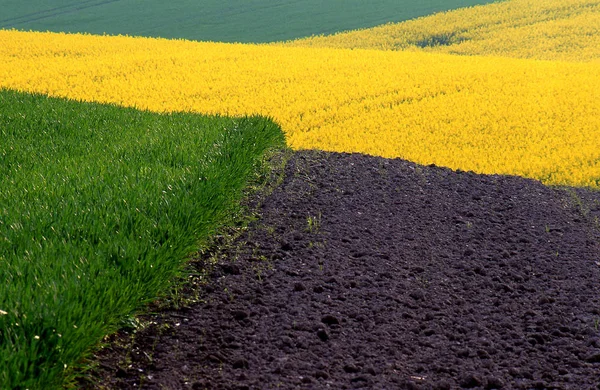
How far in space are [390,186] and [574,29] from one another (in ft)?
95.4

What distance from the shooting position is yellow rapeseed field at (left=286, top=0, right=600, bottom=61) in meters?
30.9

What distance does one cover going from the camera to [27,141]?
306 inches

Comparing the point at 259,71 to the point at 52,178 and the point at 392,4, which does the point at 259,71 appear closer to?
the point at 52,178

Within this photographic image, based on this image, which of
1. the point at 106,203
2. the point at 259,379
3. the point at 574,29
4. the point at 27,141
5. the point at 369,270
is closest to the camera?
the point at 259,379

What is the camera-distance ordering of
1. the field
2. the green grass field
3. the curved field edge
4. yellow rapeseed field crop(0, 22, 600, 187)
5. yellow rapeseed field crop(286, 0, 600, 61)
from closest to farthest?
the curved field edge
the field
yellow rapeseed field crop(0, 22, 600, 187)
yellow rapeseed field crop(286, 0, 600, 61)
the green grass field

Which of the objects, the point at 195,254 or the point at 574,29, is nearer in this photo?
the point at 195,254

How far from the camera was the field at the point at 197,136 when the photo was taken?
3.78 m

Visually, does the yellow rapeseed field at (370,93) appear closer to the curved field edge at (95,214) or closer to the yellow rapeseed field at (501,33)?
the curved field edge at (95,214)

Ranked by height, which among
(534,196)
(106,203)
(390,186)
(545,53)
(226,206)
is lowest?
(545,53)

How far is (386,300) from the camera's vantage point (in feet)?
16.7

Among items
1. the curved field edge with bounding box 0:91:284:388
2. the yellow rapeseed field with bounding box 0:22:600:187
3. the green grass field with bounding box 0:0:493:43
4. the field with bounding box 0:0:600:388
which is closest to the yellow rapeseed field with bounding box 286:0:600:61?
the field with bounding box 0:0:600:388

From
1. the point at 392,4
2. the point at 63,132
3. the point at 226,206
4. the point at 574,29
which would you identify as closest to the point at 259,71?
the point at 63,132

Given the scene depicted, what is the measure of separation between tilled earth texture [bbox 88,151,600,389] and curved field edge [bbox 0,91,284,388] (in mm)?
416

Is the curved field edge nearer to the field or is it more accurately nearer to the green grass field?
the field
